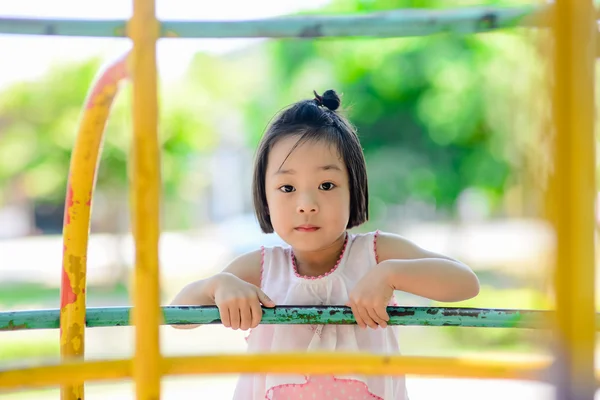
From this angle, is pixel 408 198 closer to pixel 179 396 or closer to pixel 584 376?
pixel 179 396

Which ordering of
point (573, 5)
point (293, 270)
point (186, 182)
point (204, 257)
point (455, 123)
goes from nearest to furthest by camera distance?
point (573, 5), point (293, 270), point (455, 123), point (186, 182), point (204, 257)

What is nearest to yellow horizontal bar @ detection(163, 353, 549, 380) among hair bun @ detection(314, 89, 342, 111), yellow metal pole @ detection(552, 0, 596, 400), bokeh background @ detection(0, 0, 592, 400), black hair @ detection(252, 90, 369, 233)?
yellow metal pole @ detection(552, 0, 596, 400)

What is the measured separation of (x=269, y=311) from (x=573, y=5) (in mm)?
717

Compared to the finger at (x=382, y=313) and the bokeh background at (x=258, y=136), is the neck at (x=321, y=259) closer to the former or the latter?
the finger at (x=382, y=313)

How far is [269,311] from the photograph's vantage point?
116cm

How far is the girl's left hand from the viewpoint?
3.78 feet

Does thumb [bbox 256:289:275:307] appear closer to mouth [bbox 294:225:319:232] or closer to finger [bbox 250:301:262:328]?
finger [bbox 250:301:262:328]

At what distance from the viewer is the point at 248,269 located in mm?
1522

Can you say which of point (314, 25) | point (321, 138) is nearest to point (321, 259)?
point (321, 138)

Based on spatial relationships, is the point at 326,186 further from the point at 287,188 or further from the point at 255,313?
the point at 255,313

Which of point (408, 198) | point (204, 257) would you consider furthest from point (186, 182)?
point (408, 198)

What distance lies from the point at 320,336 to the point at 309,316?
275 mm

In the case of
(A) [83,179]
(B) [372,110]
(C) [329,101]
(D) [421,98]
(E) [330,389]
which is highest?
(D) [421,98]

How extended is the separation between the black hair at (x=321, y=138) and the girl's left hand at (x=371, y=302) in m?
0.29
